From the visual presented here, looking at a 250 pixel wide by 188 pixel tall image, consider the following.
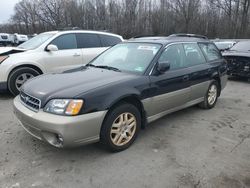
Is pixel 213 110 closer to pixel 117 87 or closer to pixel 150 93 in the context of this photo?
pixel 150 93

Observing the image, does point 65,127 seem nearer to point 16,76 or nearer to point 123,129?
point 123,129

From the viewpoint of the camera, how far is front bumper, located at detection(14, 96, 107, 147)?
2.88m

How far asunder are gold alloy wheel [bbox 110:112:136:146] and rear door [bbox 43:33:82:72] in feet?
11.1

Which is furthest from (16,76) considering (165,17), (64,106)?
(165,17)

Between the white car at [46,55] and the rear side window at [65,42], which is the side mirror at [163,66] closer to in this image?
the white car at [46,55]

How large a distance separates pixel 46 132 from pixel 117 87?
3.44 feet

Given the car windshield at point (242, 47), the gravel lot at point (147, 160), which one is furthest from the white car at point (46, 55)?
the car windshield at point (242, 47)

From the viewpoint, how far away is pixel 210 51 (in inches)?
218

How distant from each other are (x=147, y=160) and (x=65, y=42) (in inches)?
179

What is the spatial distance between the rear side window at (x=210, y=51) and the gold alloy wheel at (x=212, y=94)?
2.07 ft

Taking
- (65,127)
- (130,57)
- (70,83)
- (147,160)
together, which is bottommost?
(147,160)

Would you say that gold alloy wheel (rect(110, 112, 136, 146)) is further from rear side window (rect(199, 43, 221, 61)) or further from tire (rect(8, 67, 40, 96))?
tire (rect(8, 67, 40, 96))

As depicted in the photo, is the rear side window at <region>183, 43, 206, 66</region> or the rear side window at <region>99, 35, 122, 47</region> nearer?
the rear side window at <region>183, 43, 206, 66</region>

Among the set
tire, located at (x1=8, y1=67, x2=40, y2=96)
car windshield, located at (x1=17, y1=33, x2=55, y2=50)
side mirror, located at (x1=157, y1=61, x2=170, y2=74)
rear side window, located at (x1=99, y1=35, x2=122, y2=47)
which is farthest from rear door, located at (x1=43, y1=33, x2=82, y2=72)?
side mirror, located at (x1=157, y1=61, x2=170, y2=74)
